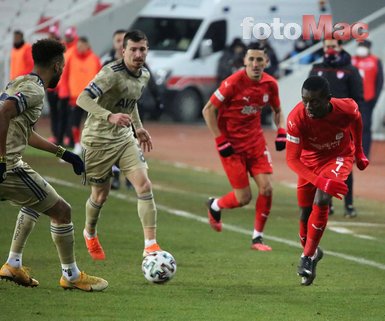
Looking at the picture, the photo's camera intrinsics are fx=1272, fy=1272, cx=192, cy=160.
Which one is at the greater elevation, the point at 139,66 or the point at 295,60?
the point at 139,66

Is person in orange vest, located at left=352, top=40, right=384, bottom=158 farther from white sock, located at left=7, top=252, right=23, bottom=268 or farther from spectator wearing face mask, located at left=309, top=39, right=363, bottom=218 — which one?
white sock, located at left=7, top=252, right=23, bottom=268

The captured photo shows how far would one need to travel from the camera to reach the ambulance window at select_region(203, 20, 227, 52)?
1259 inches

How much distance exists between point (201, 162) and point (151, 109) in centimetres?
864

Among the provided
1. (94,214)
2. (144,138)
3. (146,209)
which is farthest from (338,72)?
(146,209)

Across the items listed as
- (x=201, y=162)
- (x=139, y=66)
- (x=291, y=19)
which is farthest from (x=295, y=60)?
(x=139, y=66)

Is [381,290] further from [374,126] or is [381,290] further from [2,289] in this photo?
[374,126]

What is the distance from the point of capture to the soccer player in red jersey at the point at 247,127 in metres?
13.5

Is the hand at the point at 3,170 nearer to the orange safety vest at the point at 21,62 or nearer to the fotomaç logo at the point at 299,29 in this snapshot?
the fotomaç logo at the point at 299,29

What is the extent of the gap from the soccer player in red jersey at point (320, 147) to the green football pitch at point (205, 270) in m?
0.51

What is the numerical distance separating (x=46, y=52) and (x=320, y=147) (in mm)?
2689

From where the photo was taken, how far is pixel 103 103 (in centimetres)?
1230

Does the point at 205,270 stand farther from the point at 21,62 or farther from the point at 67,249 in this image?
the point at 21,62

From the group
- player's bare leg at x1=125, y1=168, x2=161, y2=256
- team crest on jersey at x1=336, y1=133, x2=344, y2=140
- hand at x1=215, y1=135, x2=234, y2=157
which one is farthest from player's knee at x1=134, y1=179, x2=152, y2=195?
team crest on jersey at x1=336, y1=133, x2=344, y2=140

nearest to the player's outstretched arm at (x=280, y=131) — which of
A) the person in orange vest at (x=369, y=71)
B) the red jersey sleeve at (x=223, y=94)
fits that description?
the red jersey sleeve at (x=223, y=94)
